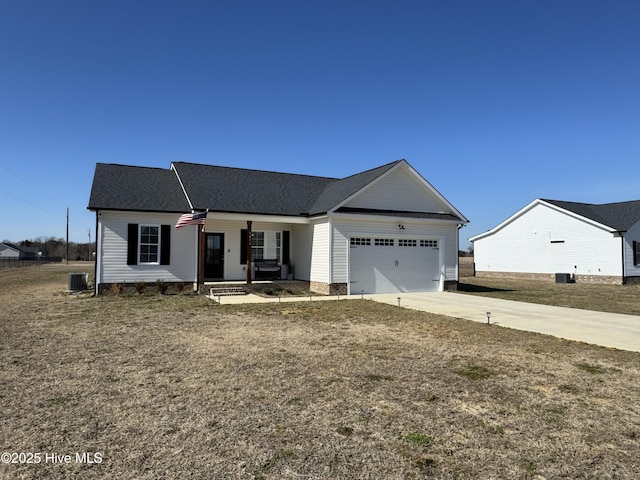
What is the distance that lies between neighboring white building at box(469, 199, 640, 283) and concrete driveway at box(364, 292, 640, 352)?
1487 centimetres

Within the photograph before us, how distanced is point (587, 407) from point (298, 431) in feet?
10.8

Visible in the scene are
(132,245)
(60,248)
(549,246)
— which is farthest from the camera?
(60,248)

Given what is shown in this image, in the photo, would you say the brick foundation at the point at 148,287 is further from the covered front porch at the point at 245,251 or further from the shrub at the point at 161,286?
the covered front porch at the point at 245,251

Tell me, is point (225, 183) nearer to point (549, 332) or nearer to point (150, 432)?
point (549, 332)

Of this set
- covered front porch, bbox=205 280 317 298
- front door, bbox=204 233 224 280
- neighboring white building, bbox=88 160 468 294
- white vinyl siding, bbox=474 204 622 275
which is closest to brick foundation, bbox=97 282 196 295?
neighboring white building, bbox=88 160 468 294

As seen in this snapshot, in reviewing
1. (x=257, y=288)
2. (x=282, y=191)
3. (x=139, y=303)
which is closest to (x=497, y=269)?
(x=282, y=191)

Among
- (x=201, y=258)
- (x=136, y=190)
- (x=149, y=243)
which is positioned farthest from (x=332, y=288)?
(x=136, y=190)

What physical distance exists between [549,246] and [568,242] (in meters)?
1.31

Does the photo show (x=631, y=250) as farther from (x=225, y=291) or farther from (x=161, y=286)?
(x=161, y=286)

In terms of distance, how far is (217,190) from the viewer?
61.4 feet

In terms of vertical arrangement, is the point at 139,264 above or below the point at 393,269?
above

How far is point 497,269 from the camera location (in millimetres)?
32625

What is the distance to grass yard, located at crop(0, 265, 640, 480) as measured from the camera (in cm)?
347

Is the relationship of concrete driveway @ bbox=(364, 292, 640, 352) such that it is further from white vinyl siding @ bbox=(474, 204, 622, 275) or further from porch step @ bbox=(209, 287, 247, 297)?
white vinyl siding @ bbox=(474, 204, 622, 275)
